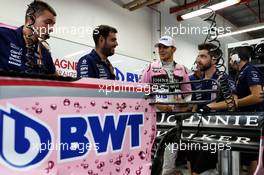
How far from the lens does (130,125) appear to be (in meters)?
0.96

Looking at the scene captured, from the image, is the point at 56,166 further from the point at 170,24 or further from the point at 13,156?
the point at 170,24

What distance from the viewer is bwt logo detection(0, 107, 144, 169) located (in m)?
0.68

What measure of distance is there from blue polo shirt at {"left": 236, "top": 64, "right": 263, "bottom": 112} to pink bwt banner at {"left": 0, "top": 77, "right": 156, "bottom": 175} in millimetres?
1587

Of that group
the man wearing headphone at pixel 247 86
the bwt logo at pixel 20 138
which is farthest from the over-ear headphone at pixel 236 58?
the bwt logo at pixel 20 138

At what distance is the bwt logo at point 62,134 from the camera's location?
2.23 ft

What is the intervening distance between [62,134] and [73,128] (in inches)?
1.4

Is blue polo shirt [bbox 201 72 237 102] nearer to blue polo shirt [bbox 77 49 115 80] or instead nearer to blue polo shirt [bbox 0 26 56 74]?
blue polo shirt [bbox 77 49 115 80]

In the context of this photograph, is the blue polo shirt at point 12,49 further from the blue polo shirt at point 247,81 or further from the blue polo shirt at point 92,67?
the blue polo shirt at point 247,81

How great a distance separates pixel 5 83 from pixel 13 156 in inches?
6.7

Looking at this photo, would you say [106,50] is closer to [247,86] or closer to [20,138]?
[247,86]

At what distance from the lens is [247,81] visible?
94.2 inches

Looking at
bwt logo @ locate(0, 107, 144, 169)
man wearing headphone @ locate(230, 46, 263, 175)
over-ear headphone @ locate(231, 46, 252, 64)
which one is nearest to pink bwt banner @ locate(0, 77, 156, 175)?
bwt logo @ locate(0, 107, 144, 169)

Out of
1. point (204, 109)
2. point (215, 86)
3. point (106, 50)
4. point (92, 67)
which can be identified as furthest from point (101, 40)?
point (204, 109)

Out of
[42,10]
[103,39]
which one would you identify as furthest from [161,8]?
[42,10]
